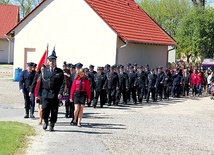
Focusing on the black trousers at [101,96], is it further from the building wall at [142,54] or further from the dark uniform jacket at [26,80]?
the building wall at [142,54]

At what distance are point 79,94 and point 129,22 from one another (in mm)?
17387

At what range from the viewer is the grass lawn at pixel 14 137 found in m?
10.0

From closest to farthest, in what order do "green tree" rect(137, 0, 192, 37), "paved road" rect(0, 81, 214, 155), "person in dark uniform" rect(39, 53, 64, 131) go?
"paved road" rect(0, 81, 214, 155), "person in dark uniform" rect(39, 53, 64, 131), "green tree" rect(137, 0, 192, 37)

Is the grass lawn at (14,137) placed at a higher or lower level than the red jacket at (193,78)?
lower

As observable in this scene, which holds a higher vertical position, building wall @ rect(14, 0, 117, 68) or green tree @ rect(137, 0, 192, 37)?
green tree @ rect(137, 0, 192, 37)

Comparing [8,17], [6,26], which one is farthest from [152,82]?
[8,17]

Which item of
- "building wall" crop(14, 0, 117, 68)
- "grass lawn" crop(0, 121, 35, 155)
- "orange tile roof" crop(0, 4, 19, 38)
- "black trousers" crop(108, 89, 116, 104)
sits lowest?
"grass lawn" crop(0, 121, 35, 155)

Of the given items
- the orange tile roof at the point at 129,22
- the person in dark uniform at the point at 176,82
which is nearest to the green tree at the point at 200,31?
the orange tile roof at the point at 129,22

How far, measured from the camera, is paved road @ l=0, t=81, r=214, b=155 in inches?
432

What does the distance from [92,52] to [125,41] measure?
231cm

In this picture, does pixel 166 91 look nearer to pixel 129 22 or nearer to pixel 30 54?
pixel 129 22

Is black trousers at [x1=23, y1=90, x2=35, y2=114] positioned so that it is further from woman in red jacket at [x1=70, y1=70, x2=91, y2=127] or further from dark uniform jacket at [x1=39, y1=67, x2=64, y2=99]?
dark uniform jacket at [x1=39, y1=67, x2=64, y2=99]

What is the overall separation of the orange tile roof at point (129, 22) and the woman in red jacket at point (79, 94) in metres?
13.1

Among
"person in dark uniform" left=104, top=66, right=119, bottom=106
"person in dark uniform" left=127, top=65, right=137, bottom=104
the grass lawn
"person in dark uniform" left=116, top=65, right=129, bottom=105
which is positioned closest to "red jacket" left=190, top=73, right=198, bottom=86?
"person in dark uniform" left=127, top=65, right=137, bottom=104
